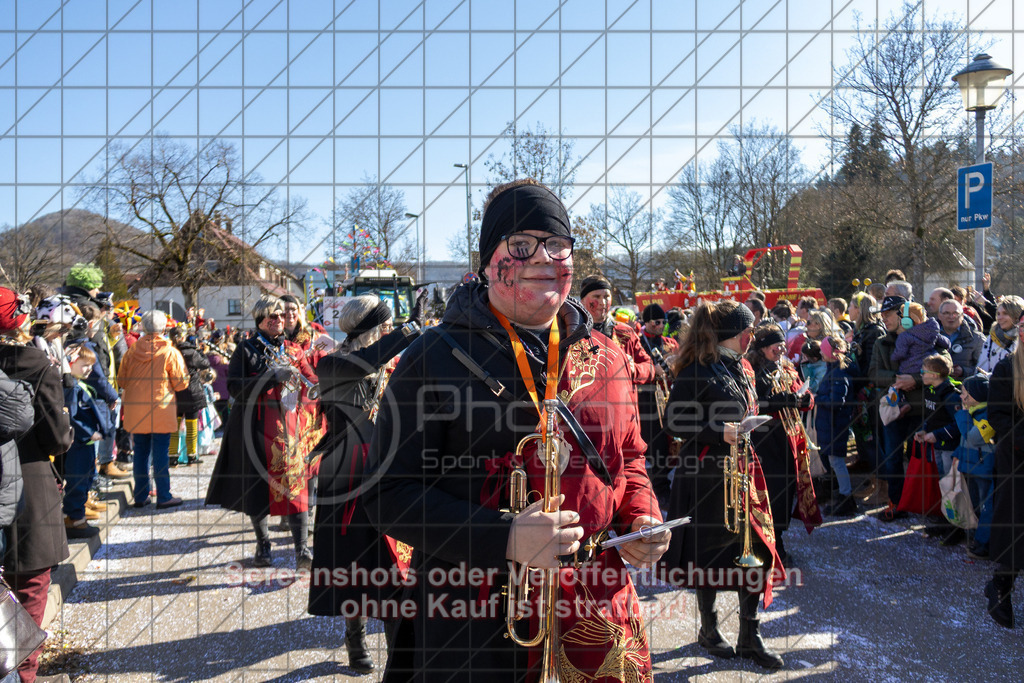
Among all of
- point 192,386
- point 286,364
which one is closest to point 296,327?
point 286,364

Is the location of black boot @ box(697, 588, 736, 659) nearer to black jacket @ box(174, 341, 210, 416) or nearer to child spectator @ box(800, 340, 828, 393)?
child spectator @ box(800, 340, 828, 393)

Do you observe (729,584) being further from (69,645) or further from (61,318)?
(61,318)

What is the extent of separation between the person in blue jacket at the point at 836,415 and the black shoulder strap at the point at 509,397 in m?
4.78

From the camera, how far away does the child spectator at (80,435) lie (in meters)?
5.00

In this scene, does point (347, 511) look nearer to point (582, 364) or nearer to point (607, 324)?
point (582, 364)

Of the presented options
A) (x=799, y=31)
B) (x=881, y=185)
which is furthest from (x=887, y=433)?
(x=799, y=31)

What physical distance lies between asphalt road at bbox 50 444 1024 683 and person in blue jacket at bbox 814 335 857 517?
0.71 metres

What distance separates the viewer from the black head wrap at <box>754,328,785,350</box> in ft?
14.3

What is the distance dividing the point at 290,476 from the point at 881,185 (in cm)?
414

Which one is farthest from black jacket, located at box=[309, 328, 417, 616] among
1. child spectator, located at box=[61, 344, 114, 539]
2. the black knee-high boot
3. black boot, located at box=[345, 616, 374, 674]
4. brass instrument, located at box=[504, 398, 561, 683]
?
the black knee-high boot

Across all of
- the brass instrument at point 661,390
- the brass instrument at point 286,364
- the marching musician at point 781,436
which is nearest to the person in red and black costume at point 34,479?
the brass instrument at point 286,364

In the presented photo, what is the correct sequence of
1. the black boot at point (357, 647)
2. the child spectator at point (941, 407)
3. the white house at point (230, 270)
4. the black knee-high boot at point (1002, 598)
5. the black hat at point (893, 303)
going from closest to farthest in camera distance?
the white house at point (230, 270) < the black boot at point (357, 647) < the black knee-high boot at point (1002, 598) < the child spectator at point (941, 407) < the black hat at point (893, 303)

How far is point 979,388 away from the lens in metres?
4.34

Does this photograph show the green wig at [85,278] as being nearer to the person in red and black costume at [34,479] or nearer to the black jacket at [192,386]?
the black jacket at [192,386]
